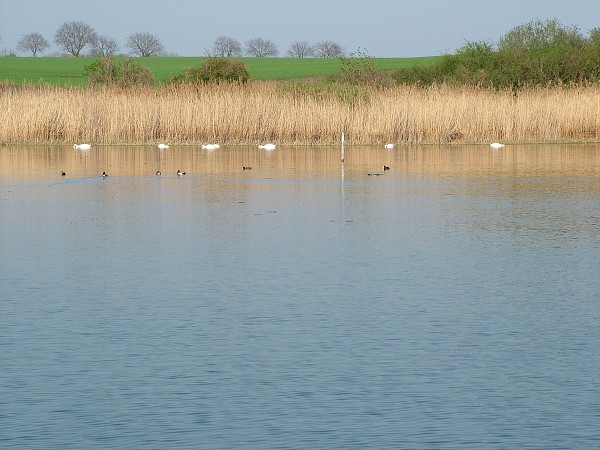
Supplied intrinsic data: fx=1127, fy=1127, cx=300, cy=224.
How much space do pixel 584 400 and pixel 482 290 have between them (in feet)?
8.76

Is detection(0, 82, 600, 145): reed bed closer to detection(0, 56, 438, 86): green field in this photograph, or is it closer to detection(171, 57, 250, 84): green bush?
detection(171, 57, 250, 84): green bush

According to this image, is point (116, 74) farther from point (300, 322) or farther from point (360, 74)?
point (300, 322)

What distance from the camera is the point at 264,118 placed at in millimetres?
27922

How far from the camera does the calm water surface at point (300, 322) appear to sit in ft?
15.7

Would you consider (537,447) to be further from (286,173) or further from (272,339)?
(286,173)

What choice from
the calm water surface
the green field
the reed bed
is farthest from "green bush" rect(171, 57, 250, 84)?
the calm water surface

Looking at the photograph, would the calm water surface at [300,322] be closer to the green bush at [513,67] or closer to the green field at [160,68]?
the green bush at [513,67]

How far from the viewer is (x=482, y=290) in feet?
25.2

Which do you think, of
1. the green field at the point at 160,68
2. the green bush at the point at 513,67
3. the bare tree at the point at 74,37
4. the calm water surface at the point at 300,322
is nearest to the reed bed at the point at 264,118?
the green bush at the point at 513,67

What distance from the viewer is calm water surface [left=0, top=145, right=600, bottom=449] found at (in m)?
4.80

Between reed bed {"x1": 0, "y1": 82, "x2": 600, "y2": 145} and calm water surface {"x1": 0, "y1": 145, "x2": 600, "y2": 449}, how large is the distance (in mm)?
13569

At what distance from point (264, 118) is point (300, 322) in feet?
70.6

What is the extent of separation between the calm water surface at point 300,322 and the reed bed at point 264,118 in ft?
44.5

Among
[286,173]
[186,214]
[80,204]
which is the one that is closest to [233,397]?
[186,214]
